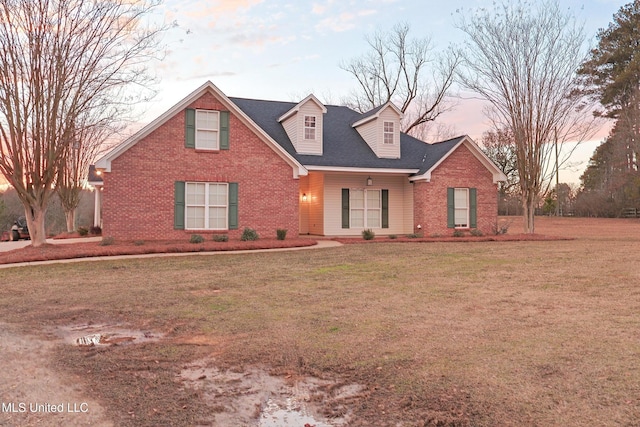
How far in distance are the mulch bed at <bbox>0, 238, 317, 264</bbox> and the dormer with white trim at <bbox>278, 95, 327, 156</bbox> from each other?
4.96 meters

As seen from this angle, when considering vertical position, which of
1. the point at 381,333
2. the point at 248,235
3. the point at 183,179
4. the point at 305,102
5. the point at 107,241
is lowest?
the point at 381,333

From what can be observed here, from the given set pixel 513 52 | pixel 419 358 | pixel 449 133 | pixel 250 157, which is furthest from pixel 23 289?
pixel 449 133

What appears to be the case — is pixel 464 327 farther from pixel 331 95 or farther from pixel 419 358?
pixel 331 95

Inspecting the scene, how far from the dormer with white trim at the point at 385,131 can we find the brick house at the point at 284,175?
0.05m

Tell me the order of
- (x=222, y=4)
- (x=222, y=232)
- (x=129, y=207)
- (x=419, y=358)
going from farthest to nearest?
(x=222, y=232) → (x=129, y=207) → (x=222, y=4) → (x=419, y=358)

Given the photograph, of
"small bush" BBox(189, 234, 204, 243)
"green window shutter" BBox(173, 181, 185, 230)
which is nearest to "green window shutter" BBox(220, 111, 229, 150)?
"green window shutter" BBox(173, 181, 185, 230)

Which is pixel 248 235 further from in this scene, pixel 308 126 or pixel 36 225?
pixel 36 225

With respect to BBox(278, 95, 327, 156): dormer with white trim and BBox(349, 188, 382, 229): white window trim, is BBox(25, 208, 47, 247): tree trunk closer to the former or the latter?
→ BBox(278, 95, 327, 156): dormer with white trim

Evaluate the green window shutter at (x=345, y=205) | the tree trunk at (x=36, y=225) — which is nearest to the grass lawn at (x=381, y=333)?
the tree trunk at (x=36, y=225)

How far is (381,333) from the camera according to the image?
5.54m

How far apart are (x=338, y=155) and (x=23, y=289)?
14.3 m

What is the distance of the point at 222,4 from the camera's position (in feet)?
50.2

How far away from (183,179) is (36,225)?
193 inches

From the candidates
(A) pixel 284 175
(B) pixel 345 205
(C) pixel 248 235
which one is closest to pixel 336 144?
(B) pixel 345 205
